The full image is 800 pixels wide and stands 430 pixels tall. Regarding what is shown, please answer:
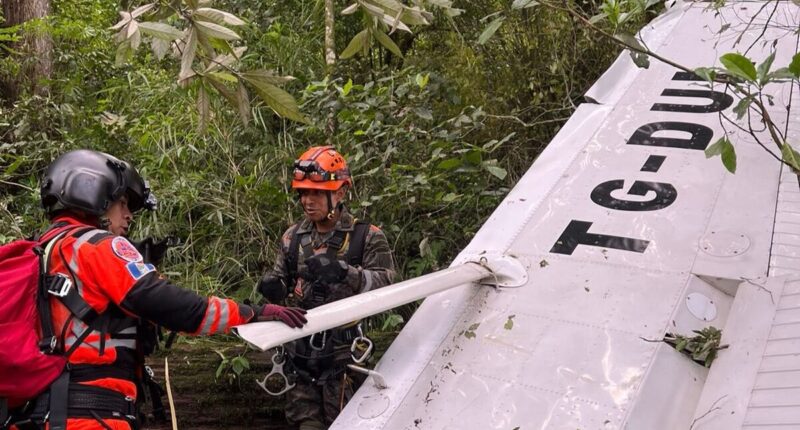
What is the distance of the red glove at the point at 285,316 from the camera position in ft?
10.3

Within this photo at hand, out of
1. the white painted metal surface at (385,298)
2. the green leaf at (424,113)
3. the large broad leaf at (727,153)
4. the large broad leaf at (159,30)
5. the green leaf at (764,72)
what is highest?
the large broad leaf at (159,30)

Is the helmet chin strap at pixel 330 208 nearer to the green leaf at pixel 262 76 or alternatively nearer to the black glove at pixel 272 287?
the black glove at pixel 272 287

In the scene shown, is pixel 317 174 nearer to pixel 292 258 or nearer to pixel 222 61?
pixel 292 258

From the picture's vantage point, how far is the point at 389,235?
604cm

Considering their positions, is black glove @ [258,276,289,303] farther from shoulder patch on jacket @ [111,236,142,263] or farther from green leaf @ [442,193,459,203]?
green leaf @ [442,193,459,203]

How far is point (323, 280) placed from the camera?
3.91 meters

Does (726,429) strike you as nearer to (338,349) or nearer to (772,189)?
(772,189)

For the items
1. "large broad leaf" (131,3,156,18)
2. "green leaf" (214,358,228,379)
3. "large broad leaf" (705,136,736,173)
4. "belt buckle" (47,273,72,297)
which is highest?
"large broad leaf" (131,3,156,18)

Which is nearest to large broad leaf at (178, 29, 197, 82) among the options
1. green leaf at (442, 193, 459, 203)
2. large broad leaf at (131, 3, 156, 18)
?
large broad leaf at (131, 3, 156, 18)

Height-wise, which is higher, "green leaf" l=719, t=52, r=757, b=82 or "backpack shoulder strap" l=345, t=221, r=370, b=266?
"green leaf" l=719, t=52, r=757, b=82

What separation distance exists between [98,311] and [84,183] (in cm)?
53

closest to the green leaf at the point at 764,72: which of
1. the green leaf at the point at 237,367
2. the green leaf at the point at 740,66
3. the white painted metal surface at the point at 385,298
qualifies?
the green leaf at the point at 740,66

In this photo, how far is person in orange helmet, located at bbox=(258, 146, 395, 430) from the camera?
4.12 meters

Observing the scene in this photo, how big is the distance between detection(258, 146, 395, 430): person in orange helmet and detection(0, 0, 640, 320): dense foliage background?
1139 millimetres
